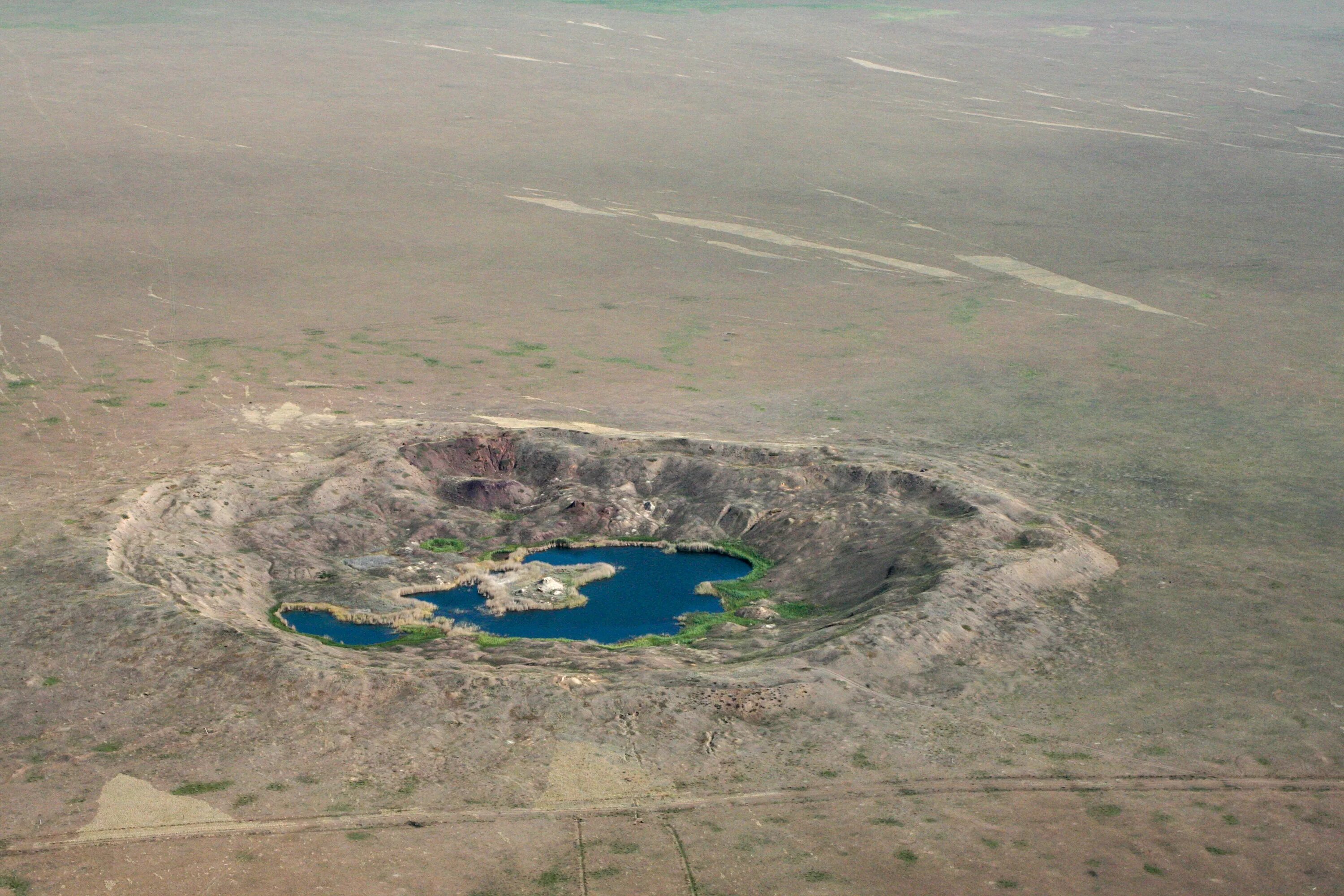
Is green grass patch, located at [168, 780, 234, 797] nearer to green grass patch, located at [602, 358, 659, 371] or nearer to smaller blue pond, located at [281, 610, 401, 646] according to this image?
smaller blue pond, located at [281, 610, 401, 646]

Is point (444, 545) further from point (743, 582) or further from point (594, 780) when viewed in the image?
point (594, 780)

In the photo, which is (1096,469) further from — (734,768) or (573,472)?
(734,768)

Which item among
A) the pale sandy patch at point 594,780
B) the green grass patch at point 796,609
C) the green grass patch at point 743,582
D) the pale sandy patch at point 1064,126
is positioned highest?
the pale sandy patch at point 1064,126

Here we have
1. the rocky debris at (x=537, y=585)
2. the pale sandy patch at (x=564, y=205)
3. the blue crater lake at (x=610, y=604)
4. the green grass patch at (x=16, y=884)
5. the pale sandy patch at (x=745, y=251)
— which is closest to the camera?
the green grass patch at (x=16, y=884)

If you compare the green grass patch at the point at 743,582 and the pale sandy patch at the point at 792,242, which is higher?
the pale sandy patch at the point at 792,242

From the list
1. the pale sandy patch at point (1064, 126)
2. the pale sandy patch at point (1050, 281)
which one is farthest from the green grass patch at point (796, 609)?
the pale sandy patch at point (1064, 126)

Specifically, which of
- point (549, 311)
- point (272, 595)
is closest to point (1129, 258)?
point (549, 311)

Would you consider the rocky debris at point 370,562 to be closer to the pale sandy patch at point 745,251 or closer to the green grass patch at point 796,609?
the green grass patch at point 796,609
